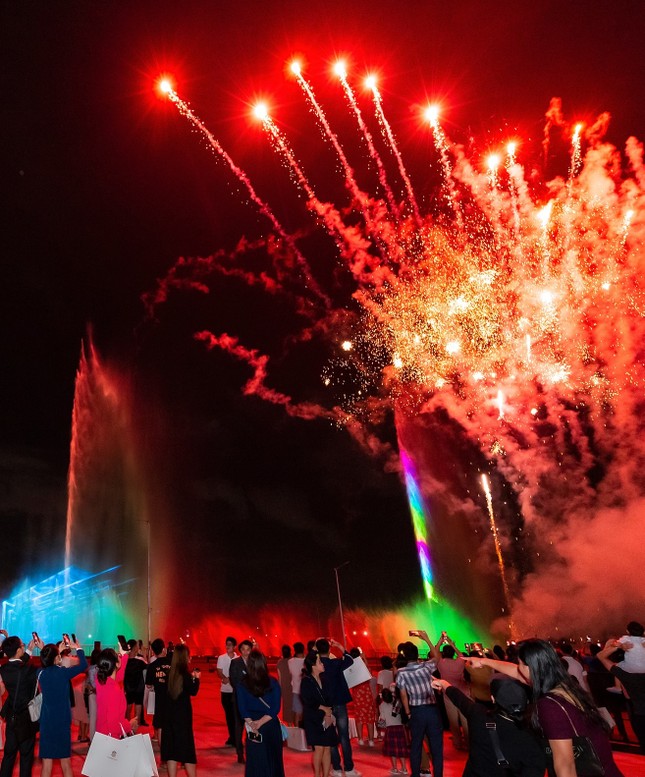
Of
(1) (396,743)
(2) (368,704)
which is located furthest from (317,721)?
(2) (368,704)

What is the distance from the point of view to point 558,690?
4.10m

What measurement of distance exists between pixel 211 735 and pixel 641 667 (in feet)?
29.9

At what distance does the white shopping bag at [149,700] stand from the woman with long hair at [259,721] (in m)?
5.67

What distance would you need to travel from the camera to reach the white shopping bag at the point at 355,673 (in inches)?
396

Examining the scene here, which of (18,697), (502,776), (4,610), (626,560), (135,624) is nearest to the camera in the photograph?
(502,776)

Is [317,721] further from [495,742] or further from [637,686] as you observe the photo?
[637,686]

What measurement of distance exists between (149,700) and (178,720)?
13.6 ft

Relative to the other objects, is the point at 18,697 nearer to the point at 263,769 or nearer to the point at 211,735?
the point at 263,769

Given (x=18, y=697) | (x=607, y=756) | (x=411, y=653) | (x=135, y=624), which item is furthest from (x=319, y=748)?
(x=135, y=624)

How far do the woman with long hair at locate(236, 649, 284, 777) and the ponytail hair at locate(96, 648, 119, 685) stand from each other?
2279 millimetres

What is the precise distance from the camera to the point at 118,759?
256 inches

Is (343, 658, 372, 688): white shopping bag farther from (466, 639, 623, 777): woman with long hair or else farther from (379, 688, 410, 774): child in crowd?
(466, 639, 623, 777): woman with long hair

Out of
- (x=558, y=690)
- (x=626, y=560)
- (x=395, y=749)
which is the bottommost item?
(x=395, y=749)

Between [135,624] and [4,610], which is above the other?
[4,610]
